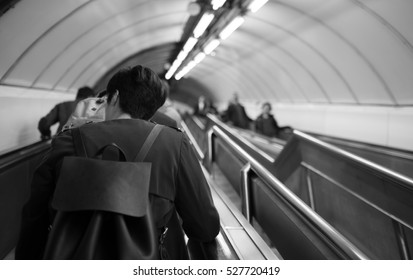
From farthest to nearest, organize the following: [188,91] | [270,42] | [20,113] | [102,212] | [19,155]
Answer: [188,91]
[270,42]
[20,113]
[19,155]
[102,212]

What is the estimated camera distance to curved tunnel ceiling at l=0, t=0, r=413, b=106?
5.65 m

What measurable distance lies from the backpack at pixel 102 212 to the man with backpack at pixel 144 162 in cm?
2

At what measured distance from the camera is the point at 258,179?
10.9 feet

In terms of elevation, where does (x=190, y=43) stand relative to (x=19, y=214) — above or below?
above

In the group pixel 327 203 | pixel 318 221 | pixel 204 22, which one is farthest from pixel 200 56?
pixel 318 221

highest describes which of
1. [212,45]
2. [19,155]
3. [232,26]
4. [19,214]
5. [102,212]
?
[232,26]

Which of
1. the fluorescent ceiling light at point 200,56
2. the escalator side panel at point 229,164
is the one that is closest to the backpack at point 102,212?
the escalator side panel at point 229,164

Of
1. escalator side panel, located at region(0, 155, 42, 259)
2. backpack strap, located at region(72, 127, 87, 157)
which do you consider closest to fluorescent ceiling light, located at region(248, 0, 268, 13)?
escalator side panel, located at region(0, 155, 42, 259)

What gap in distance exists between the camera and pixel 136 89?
158cm

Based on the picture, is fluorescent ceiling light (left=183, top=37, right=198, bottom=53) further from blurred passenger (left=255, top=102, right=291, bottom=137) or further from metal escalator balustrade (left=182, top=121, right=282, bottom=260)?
metal escalator balustrade (left=182, top=121, right=282, bottom=260)

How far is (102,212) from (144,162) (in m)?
0.26

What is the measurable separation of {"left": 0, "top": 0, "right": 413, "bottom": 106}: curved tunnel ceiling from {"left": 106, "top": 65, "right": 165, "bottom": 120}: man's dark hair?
3940 millimetres

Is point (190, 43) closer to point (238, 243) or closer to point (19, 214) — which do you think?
point (19, 214)

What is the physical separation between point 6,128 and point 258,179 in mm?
4694
